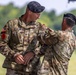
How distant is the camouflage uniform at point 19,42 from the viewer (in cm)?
557

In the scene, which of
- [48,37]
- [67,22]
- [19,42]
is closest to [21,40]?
[19,42]

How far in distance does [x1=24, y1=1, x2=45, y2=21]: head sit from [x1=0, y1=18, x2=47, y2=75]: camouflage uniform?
14 centimetres

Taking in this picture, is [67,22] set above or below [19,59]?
above

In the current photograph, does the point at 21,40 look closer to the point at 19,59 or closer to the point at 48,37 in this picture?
the point at 19,59

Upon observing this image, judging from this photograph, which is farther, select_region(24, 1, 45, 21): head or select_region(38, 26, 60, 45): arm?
select_region(24, 1, 45, 21): head

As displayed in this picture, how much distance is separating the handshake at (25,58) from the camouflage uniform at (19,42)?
0.24 feet

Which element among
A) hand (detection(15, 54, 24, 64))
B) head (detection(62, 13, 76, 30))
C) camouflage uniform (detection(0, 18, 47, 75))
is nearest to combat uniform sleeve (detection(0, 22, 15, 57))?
camouflage uniform (detection(0, 18, 47, 75))

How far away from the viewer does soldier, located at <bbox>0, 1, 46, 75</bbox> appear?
5.55 m

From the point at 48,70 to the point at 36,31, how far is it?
23.4 inches

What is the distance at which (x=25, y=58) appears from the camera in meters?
5.50

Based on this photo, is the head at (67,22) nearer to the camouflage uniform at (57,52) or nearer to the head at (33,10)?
the camouflage uniform at (57,52)

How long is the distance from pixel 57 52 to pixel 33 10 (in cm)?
69

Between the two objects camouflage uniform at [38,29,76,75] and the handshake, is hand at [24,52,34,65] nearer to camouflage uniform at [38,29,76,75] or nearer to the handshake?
the handshake

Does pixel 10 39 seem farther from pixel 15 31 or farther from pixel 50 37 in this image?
pixel 50 37
